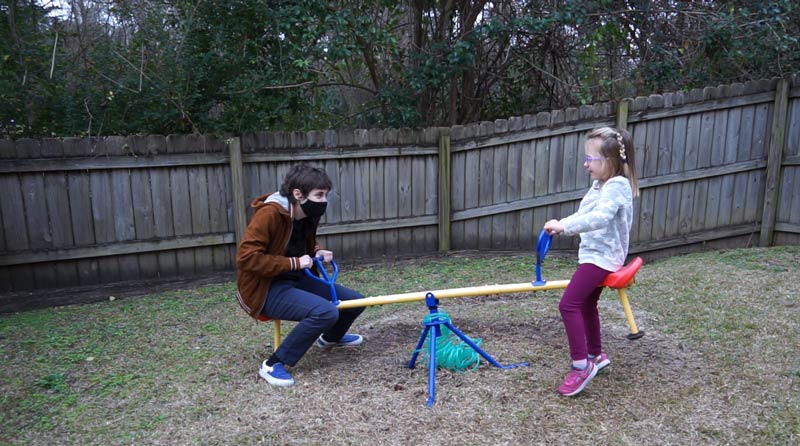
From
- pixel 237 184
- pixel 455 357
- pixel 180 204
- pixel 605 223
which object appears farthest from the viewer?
pixel 237 184

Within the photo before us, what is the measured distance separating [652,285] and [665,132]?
2.39 m

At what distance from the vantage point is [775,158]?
743cm

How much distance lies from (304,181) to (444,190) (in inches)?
150

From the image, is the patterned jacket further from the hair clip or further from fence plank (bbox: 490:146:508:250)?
fence plank (bbox: 490:146:508:250)

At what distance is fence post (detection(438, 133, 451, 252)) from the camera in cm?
742

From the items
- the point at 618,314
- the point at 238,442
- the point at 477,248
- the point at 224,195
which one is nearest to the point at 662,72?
the point at 477,248

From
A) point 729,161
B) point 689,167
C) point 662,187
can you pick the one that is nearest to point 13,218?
point 662,187

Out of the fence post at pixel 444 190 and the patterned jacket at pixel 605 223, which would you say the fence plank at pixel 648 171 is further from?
the patterned jacket at pixel 605 223


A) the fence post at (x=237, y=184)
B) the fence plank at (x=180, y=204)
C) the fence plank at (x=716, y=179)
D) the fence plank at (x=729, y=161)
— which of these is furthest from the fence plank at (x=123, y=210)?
the fence plank at (x=729, y=161)

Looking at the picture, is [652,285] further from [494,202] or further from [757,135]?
[757,135]

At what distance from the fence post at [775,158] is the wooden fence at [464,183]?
0.01 meters

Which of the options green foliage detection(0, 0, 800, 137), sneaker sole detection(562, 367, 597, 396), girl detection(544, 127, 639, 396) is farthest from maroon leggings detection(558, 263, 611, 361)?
green foliage detection(0, 0, 800, 137)

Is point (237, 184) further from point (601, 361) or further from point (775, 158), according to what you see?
point (775, 158)

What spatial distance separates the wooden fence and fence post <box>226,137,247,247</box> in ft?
0.04
